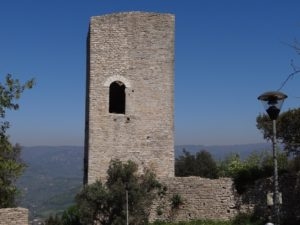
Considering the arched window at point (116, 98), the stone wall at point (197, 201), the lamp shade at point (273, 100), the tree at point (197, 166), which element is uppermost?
the arched window at point (116, 98)

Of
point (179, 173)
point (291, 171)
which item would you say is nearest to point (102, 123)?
point (291, 171)

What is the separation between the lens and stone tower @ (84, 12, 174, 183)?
2278cm

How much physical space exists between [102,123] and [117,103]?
8.07 ft

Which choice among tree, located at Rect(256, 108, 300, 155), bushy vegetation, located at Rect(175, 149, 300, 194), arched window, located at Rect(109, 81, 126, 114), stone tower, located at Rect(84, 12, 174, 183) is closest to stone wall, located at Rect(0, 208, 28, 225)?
stone tower, located at Rect(84, 12, 174, 183)

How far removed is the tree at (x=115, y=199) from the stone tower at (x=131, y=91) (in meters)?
2.15

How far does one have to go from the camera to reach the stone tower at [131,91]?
22.8 m

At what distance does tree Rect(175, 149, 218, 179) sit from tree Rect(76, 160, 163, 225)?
52.9ft

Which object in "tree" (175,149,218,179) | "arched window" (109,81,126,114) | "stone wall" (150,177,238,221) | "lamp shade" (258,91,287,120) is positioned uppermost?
"arched window" (109,81,126,114)

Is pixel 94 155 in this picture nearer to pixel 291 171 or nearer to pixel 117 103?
pixel 117 103

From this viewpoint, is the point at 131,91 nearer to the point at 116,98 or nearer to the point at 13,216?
the point at 116,98

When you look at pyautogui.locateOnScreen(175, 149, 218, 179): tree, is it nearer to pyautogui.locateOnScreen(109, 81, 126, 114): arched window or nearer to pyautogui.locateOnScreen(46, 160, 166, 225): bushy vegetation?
pyautogui.locateOnScreen(109, 81, 126, 114): arched window

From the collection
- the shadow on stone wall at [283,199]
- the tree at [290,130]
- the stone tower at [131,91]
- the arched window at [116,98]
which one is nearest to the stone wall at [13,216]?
the stone tower at [131,91]

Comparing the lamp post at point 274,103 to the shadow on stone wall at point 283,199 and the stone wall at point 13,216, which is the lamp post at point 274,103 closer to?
the stone wall at point 13,216

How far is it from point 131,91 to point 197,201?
5566 millimetres
